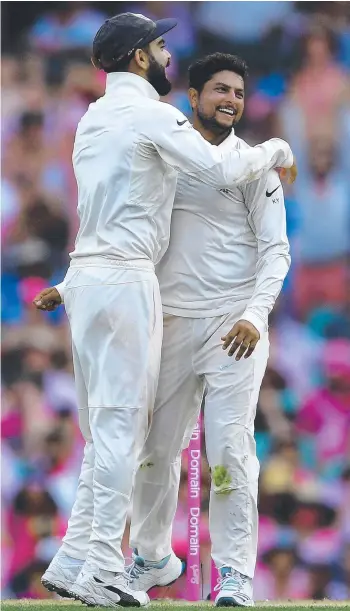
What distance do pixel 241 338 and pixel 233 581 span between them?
2.72ft

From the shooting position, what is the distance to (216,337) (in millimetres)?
4410

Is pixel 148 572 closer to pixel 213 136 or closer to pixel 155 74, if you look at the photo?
pixel 213 136

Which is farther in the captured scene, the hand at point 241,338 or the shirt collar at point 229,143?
the shirt collar at point 229,143

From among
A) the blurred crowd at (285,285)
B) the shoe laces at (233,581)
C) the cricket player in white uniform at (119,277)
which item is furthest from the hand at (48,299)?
the blurred crowd at (285,285)

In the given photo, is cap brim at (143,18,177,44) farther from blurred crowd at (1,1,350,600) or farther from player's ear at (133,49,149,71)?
blurred crowd at (1,1,350,600)

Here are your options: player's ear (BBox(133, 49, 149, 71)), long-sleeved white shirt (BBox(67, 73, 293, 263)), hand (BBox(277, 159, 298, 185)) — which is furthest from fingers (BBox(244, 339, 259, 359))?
player's ear (BBox(133, 49, 149, 71))

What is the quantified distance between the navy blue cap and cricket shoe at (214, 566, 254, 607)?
175cm

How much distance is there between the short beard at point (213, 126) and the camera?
4.49m

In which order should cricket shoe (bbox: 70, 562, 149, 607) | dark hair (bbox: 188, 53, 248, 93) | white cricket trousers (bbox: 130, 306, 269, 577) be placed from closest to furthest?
1. cricket shoe (bbox: 70, 562, 149, 607)
2. white cricket trousers (bbox: 130, 306, 269, 577)
3. dark hair (bbox: 188, 53, 248, 93)

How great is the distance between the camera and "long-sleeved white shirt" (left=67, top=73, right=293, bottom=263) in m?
4.05

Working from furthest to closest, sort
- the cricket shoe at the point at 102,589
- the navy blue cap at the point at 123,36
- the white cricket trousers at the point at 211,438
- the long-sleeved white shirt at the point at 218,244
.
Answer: the long-sleeved white shirt at the point at 218,244, the white cricket trousers at the point at 211,438, the navy blue cap at the point at 123,36, the cricket shoe at the point at 102,589

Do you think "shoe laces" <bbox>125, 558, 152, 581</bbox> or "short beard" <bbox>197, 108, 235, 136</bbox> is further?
"shoe laces" <bbox>125, 558, 152, 581</bbox>

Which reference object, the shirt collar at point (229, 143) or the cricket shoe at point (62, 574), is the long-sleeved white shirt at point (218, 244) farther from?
the cricket shoe at point (62, 574)

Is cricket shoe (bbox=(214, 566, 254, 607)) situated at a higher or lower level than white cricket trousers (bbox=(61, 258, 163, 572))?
lower
